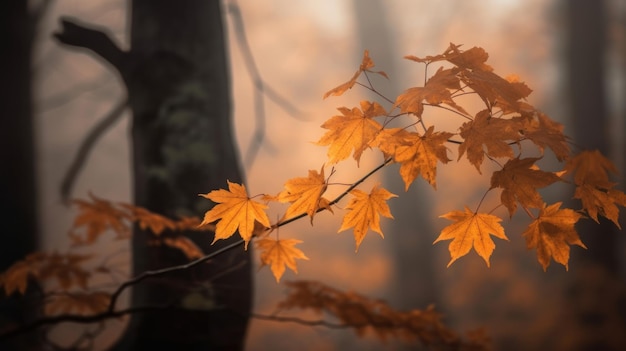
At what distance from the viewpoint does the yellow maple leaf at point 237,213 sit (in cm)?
78

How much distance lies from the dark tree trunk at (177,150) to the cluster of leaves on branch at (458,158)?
547mm

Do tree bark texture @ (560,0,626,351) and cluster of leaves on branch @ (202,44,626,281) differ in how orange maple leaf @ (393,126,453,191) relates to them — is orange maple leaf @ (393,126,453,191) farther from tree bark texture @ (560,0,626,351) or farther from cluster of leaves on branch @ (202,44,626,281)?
tree bark texture @ (560,0,626,351)

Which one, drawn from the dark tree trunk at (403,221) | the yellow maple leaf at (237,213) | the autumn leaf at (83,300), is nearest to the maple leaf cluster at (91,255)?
the autumn leaf at (83,300)

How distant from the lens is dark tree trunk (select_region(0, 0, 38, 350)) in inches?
92.2

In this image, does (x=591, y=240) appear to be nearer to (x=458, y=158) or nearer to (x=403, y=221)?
(x=403, y=221)

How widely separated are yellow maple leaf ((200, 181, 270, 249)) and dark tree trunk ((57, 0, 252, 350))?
1.76ft

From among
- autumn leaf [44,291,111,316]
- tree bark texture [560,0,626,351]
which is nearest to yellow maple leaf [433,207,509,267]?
autumn leaf [44,291,111,316]

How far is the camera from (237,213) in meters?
0.80

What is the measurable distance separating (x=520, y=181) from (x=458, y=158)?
3.7 inches

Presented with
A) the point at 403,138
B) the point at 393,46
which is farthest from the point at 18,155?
the point at 393,46

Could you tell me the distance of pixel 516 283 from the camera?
457cm

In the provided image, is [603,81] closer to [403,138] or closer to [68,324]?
[403,138]

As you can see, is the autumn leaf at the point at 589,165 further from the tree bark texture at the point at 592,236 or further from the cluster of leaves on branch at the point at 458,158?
the tree bark texture at the point at 592,236

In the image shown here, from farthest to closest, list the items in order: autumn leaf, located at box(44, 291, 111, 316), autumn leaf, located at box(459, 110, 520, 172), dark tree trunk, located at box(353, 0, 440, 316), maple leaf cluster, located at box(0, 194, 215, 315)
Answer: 1. dark tree trunk, located at box(353, 0, 440, 316)
2. autumn leaf, located at box(44, 291, 111, 316)
3. maple leaf cluster, located at box(0, 194, 215, 315)
4. autumn leaf, located at box(459, 110, 520, 172)
